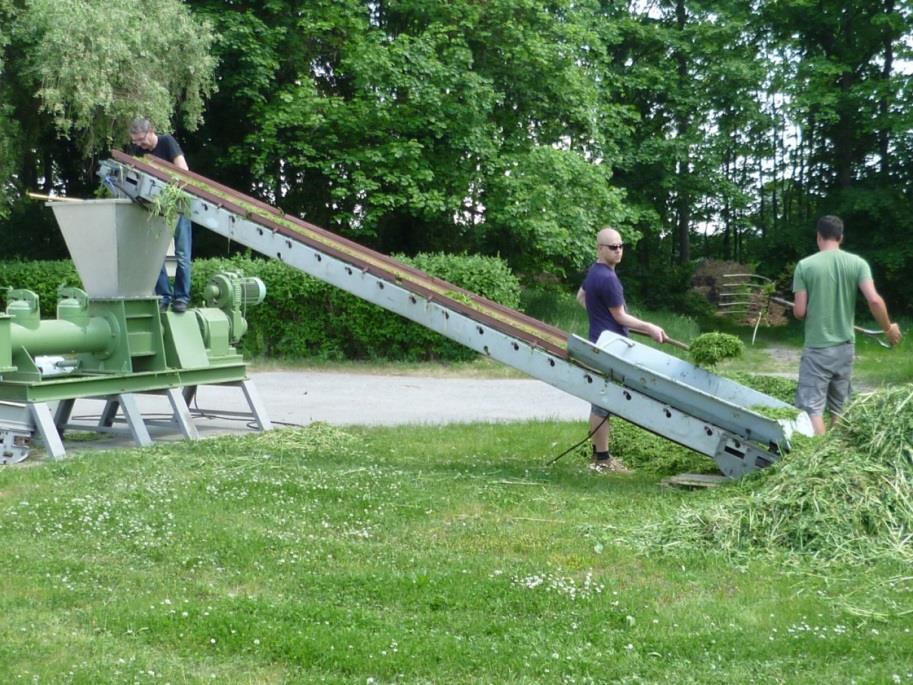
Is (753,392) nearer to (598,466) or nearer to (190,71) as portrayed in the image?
(598,466)

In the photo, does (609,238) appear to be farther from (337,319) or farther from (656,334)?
(337,319)

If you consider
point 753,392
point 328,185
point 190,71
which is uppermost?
point 190,71

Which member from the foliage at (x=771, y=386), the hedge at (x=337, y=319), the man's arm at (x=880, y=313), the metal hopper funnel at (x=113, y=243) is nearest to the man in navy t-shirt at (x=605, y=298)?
the man's arm at (x=880, y=313)

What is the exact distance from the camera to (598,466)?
9.12 meters

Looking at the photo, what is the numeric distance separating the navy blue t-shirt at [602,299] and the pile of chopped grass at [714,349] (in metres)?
0.61

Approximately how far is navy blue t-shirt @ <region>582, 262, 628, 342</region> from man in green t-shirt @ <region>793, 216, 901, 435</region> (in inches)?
52.6

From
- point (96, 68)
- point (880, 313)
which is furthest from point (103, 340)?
point (96, 68)

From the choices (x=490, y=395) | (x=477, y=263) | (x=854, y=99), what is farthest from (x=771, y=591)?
(x=854, y=99)

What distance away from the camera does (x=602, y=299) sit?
28.9 ft

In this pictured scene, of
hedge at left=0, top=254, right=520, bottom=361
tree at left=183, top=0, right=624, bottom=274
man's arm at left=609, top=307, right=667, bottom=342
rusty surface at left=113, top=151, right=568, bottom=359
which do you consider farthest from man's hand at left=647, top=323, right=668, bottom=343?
tree at left=183, top=0, right=624, bottom=274

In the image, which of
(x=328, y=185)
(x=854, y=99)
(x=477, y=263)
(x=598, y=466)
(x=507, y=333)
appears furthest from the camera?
(x=854, y=99)

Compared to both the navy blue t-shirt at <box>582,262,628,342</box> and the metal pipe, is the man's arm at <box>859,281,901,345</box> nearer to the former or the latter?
the navy blue t-shirt at <box>582,262,628,342</box>

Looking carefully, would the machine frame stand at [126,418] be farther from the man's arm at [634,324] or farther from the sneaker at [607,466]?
the man's arm at [634,324]

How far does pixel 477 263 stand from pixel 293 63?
7.89 meters
